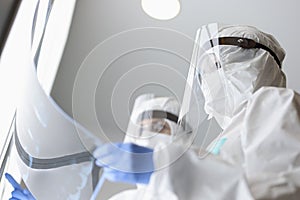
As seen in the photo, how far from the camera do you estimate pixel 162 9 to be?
5.10 feet

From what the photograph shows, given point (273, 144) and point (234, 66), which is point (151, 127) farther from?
point (234, 66)

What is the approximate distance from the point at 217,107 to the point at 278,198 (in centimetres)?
45

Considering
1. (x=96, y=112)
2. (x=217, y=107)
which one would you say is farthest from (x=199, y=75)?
(x=96, y=112)

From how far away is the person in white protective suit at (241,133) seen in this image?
1.83ft

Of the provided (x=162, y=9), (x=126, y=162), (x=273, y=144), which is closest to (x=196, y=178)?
(x=126, y=162)

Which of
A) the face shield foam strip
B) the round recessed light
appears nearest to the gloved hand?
the face shield foam strip

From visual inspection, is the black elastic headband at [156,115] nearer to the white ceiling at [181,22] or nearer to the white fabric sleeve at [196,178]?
the white fabric sleeve at [196,178]

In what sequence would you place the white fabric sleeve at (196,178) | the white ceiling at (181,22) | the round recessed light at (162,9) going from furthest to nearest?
the round recessed light at (162,9) < the white ceiling at (181,22) < the white fabric sleeve at (196,178)

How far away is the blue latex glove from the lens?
0.55 m

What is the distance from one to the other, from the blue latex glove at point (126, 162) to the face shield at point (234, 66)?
502 millimetres

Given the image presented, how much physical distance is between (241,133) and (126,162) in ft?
0.89

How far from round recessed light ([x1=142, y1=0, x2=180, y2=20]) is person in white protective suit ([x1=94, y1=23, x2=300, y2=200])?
14.8 inches

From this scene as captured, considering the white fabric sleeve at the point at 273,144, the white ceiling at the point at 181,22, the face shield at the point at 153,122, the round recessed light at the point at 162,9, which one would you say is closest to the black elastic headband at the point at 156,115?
the face shield at the point at 153,122

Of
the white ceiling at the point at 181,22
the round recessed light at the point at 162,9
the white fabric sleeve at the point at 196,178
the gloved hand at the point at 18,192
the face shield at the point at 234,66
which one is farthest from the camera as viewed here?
the round recessed light at the point at 162,9
